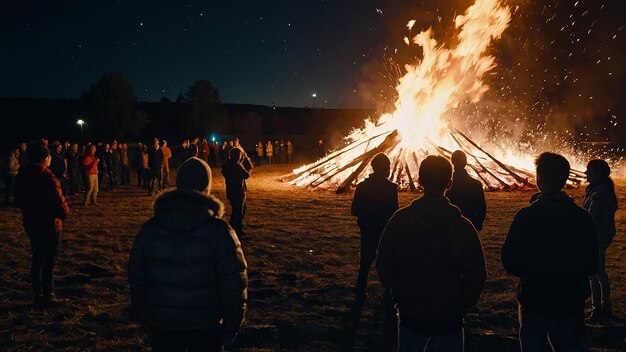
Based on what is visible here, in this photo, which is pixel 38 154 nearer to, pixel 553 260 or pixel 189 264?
pixel 189 264

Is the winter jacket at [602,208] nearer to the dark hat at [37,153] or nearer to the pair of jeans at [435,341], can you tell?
the pair of jeans at [435,341]

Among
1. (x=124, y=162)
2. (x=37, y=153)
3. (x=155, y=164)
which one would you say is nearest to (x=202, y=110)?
(x=124, y=162)

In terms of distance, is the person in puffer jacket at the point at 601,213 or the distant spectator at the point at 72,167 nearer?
the person in puffer jacket at the point at 601,213

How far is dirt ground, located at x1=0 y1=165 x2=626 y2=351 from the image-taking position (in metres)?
5.32

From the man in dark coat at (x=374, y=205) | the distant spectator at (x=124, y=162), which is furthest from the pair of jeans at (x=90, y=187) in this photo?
the man in dark coat at (x=374, y=205)

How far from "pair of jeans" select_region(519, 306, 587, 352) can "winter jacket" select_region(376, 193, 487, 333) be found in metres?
0.65

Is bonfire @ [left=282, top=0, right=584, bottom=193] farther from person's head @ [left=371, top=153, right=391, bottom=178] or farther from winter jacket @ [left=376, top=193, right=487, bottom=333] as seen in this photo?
winter jacket @ [left=376, top=193, right=487, bottom=333]

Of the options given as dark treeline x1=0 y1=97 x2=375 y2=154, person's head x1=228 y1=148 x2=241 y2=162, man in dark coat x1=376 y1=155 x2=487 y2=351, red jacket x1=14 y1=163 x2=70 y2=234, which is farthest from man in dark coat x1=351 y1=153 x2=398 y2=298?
dark treeline x1=0 y1=97 x2=375 y2=154

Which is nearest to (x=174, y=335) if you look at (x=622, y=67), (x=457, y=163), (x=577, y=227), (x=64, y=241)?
(x=577, y=227)

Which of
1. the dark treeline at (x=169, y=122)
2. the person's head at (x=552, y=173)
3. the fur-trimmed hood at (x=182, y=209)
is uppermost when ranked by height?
the dark treeline at (x=169, y=122)

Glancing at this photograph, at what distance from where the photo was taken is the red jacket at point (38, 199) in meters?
5.95

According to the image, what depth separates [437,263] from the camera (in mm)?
3137

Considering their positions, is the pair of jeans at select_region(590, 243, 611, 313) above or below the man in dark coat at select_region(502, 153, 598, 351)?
below

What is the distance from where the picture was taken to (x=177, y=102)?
85438 millimetres
